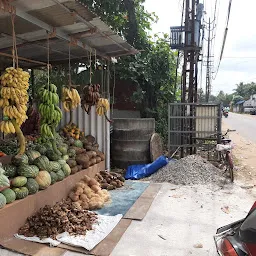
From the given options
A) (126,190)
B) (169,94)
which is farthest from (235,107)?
(126,190)

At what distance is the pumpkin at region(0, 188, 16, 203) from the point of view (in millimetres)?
3705

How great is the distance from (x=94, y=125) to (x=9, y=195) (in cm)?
360

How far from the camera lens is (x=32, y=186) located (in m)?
4.12

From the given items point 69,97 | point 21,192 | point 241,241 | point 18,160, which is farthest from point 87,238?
point 69,97

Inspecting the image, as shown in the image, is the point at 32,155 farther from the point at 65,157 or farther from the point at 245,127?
the point at 245,127

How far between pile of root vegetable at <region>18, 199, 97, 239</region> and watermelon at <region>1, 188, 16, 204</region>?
1.47 feet

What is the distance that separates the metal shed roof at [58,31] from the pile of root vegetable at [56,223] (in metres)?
2.78

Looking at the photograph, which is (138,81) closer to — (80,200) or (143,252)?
(80,200)

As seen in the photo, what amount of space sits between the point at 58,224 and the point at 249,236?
9.41ft

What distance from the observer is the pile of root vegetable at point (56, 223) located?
3.78 meters

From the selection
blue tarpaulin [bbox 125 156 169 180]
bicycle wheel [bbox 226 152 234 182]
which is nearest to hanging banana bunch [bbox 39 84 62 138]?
blue tarpaulin [bbox 125 156 169 180]

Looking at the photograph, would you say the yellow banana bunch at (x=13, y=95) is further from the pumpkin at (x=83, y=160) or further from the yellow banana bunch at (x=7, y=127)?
the pumpkin at (x=83, y=160)

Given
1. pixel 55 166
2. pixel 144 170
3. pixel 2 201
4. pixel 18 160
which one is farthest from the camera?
pixel 144 170

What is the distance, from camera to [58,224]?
385cm
